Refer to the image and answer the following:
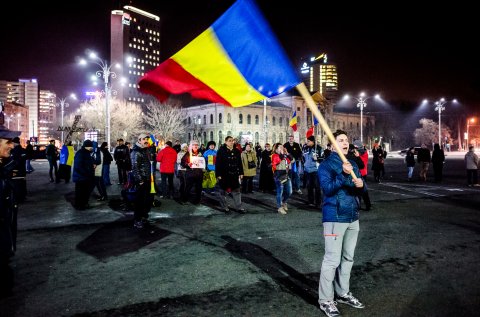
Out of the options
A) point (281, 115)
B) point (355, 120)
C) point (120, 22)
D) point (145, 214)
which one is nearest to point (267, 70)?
point (145, 214)

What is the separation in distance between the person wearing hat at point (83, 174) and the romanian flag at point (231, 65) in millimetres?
6161

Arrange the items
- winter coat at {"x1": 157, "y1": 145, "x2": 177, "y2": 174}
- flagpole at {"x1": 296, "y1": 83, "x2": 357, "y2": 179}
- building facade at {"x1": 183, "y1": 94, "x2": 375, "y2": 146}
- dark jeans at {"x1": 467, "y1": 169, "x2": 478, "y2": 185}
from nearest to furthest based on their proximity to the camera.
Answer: flagpole at {"x1": 296, "y1": 83, "x2": 357, "y2": 179}
winter coat at {"x1": 157, "y1": 145, "x2": 177, "y2": 174}
dark jeans at {"x1": 467, "y1": 169, "x2": 478, "y2": 185}
building facade at {"x1": 183, "y1": 94, "x2": 375, "y2": 146}

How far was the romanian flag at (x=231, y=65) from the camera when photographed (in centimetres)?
420

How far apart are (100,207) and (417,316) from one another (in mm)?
9207

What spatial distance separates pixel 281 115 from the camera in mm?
84500

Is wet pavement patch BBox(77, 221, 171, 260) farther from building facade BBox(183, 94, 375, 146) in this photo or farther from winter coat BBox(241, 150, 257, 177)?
building facade BBox(183, 94, 375, 146)

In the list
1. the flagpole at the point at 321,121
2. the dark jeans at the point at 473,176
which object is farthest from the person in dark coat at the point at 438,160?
the flagpole at the point at 321,121

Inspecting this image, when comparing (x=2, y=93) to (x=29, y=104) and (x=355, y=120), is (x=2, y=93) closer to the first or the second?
(x=29, y=104)

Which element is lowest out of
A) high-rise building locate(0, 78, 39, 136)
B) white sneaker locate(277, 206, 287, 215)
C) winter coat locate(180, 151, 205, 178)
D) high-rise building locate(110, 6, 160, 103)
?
white sneaker locate(277, 206, 287, 215)

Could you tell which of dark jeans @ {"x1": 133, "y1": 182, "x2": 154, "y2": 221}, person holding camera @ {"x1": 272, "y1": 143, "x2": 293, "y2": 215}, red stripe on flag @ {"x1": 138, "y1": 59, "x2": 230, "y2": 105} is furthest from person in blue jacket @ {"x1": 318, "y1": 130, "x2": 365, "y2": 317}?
person holding camera @ {"x1": 272, "y1": 143, "x2": 293, "y2": 215}

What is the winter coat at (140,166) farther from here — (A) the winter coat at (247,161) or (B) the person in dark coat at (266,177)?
(B) the person in dark coat at (266,177)

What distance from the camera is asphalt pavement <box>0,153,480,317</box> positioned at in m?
4.30

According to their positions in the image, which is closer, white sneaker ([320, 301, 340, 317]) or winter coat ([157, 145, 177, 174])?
white sneaker ([320, 301, 340, 317])

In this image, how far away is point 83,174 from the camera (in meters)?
10.6
